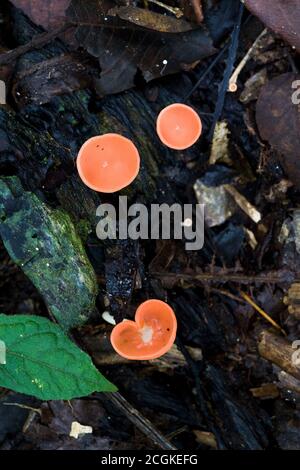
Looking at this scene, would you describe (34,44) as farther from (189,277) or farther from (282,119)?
(189,277)

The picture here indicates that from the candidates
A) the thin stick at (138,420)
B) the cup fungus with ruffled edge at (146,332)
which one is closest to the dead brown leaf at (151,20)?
the cup fungus with ruffled edge at (146,332)

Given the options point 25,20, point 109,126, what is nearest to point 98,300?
point 109,126

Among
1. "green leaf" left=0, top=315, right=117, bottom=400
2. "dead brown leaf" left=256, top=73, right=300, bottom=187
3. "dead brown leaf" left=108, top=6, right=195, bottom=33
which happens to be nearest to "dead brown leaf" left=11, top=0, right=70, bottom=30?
"dead brown leaf" left=108, top=6, right=195, bottom=33

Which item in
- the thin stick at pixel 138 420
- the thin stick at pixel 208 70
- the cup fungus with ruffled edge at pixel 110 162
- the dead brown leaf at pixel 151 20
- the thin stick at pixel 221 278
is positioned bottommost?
the thin stick at pixel 138 420

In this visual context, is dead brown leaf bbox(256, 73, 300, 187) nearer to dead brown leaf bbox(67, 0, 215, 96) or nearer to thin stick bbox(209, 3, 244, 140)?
thin stick bbox(209, 3, 244, 140)

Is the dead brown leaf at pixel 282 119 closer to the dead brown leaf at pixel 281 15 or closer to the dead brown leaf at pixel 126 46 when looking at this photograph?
the dead brown leaf at pixel 281 15

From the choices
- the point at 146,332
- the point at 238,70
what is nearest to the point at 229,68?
the point at 238,70
